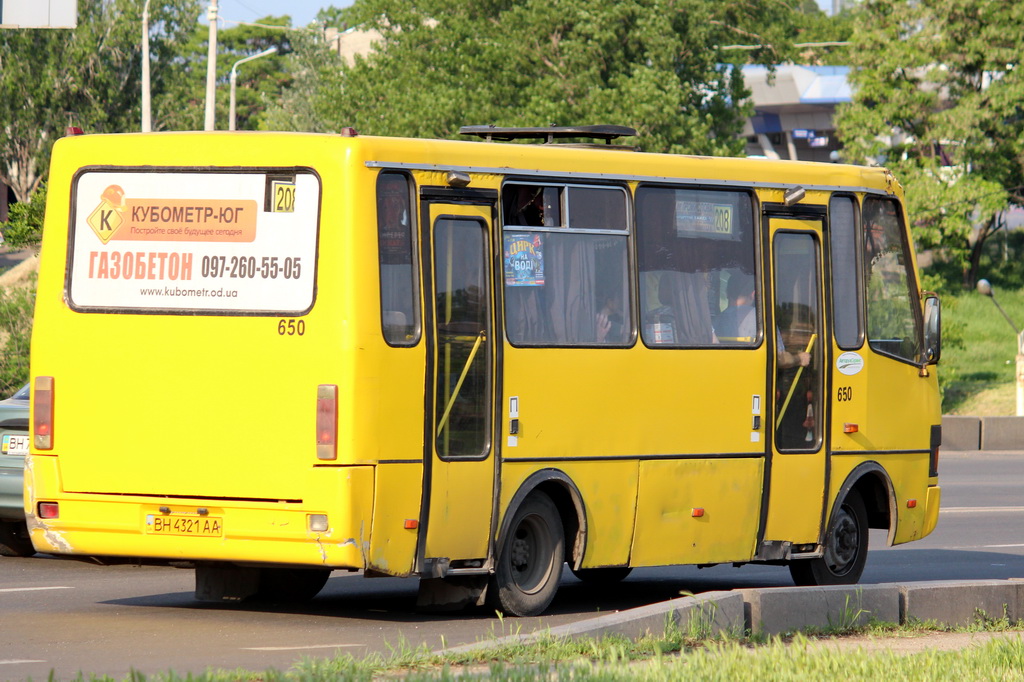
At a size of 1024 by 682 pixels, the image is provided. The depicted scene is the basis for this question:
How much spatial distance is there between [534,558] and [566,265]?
1825 millimetres

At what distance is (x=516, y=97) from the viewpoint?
146 ft

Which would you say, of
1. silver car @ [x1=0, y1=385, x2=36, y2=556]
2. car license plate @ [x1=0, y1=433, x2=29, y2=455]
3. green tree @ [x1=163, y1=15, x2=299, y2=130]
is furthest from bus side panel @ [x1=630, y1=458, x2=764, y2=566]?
green tree @ [x1=163, y1=15, x2=299, y2=130]

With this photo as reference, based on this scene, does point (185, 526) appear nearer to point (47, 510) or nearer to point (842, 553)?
point (47, 510)

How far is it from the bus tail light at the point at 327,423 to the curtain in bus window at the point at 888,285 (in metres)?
4.75

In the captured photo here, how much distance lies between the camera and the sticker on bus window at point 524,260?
10484mm

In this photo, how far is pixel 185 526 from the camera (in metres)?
9.81

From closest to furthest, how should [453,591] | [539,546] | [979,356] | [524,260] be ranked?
[453,591] < [524,260] < [539,546] < [979,356]

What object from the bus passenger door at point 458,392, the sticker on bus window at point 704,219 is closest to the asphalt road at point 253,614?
the bus passenger door at point 458,392

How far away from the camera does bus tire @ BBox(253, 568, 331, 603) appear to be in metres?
11.4

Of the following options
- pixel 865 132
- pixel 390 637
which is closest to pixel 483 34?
pixel 865 132

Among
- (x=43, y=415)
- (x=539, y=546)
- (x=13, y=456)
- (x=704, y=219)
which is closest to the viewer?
(x=43, y=415)

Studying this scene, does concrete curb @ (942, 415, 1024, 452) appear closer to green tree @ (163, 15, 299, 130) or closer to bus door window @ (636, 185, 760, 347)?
bus door window @ (636, 185, 760, 347)

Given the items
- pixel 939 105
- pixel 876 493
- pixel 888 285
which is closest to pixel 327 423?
pixel 876 493

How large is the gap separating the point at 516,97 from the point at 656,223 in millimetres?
33679
